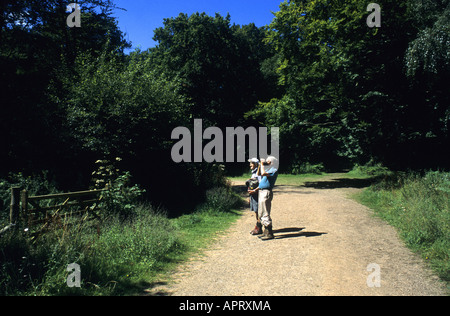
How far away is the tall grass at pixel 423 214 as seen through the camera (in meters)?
6.05

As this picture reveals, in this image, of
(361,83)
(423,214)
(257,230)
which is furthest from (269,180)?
(361,83)

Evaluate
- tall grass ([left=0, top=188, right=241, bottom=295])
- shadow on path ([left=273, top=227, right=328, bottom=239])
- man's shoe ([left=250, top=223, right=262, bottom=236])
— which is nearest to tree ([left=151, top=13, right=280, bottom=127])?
shadow on path ([left=273, top=227, right=328, bottom=239])

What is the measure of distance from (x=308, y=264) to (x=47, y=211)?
5255 millimetres

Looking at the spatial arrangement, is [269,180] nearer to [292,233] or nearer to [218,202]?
[292,233]

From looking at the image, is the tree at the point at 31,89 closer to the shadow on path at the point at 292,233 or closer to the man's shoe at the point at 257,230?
the man's shoe at the point at 257,230

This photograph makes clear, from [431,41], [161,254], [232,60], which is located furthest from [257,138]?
[161,254]

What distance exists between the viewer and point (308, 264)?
5773mm

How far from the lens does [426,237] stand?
6801 millimetres

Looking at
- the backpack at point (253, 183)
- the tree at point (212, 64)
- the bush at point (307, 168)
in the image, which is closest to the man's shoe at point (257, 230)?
the backpack at point (253, 183)

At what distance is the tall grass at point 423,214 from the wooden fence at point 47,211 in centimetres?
683

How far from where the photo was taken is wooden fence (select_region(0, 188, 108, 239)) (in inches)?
219

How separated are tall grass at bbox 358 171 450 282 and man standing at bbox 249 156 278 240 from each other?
→ 121 inches

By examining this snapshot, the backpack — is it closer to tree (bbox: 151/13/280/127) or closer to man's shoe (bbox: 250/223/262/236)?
man's shoe (bbox: 250/223/262/236)

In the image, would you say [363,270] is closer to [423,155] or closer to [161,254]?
[161,254]
